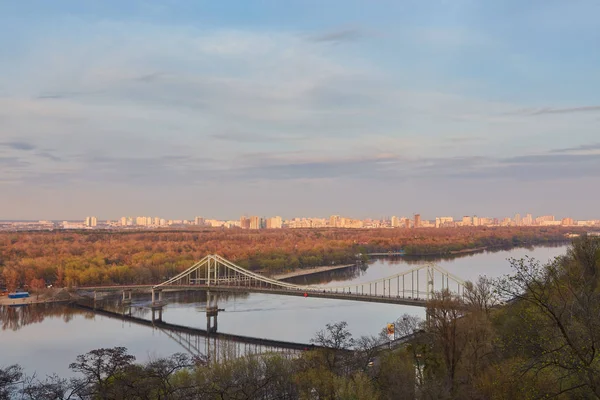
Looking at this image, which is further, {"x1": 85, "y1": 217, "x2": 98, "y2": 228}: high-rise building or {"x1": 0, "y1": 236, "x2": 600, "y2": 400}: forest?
{"x1": 85, "y1": 217, "x2": 98, "y2": 228}: high-rise building

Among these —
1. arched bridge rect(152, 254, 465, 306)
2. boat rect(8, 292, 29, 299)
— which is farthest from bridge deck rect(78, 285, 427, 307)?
boat rect(8, 292, 29, 299)

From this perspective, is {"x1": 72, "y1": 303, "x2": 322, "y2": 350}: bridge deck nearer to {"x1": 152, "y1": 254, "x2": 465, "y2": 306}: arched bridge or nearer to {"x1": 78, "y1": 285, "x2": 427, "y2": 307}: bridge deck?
{"x1": 152, "y1": 254, "x2": 465, "y2": 306}: arched bridge

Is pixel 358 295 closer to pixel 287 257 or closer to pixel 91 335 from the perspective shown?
pixel 91 335

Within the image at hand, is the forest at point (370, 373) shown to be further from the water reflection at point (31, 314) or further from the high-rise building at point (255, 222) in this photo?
the high-rise building at point (255, 222)

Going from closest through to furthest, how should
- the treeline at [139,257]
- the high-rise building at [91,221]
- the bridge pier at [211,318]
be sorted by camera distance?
the bridge pier at [211,318] → the treeline at [139,257] → the high-rise building at [91,221]

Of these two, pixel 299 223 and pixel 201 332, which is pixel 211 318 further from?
pixel 299 223

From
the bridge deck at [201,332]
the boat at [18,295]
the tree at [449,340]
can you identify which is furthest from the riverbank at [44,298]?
the tree at [449,340]

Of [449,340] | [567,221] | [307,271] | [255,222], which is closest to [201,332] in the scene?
[449,340]

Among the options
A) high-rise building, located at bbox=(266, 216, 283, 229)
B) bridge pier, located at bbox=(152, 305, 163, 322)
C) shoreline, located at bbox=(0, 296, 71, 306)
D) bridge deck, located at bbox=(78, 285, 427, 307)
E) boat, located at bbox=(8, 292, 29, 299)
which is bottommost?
bridge pier, located at bbox=(152, 305, 163, 322)
